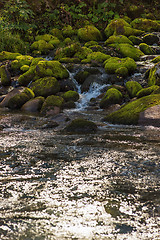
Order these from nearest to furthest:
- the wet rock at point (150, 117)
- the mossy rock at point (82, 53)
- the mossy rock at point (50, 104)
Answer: the wet rock at point (150, 117) → the mossy rock at point (50, 104) → the mossy rock at point (82, 53)

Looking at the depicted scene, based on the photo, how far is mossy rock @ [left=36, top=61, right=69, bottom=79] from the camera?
1230cm

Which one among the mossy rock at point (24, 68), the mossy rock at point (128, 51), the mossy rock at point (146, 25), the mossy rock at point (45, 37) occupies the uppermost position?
the mossy rock at point (146, 25)

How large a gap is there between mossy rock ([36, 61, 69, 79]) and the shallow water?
295 inches

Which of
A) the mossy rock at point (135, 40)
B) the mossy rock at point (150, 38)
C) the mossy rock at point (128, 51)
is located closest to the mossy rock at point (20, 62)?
the mossy rock at point (128, 51)

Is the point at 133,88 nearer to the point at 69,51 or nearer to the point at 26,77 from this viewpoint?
the point at 26,77

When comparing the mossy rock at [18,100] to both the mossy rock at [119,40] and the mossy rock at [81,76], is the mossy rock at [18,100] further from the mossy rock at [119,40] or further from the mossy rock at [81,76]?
the mossy rock at [119,40]

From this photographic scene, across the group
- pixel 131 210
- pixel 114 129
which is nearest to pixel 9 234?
pixel 131 210

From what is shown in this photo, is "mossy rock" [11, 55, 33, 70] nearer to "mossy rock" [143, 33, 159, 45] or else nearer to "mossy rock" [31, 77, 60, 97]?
"mossy rock" [31, 77, 60, 97]

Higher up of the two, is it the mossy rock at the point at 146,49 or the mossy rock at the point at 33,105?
the mossy rock at the point at 146,49

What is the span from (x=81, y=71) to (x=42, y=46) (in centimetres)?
557

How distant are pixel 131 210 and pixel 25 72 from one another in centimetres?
1168

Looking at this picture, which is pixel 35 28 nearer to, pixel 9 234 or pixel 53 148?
pixel 53 148

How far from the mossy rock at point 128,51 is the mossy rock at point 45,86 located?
5.87 metres

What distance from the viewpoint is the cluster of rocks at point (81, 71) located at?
9.59 m
